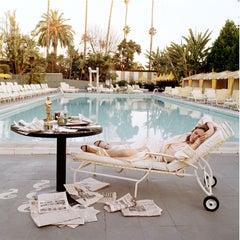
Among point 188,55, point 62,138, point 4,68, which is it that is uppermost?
point 188,55

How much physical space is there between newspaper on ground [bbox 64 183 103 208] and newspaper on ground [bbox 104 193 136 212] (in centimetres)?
18

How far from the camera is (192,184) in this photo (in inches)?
144

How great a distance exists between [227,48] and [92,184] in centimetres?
2156

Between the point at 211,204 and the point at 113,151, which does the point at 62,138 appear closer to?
the point at 113,151

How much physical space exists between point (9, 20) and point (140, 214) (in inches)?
937

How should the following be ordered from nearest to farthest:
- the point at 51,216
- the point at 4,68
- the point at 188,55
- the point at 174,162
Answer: the point at 51,216 < the point at 174,162 < the point at 4,68 < the point at 188,55

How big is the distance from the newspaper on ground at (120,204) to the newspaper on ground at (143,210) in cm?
5

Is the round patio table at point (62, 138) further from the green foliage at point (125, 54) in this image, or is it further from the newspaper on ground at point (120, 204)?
the green foliage at point (125, 54)

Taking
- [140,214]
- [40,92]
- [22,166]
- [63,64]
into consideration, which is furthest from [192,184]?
[63,64]

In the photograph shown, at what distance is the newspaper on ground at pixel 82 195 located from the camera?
3.05 metres

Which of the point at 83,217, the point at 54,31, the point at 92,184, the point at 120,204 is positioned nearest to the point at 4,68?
the point at 54,31

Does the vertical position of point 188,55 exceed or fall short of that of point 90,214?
it exceeds it

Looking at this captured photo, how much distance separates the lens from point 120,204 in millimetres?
2979

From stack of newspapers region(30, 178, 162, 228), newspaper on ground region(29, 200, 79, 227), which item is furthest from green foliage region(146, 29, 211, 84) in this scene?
newspaper on ground region(29, 200, 79, 227)
